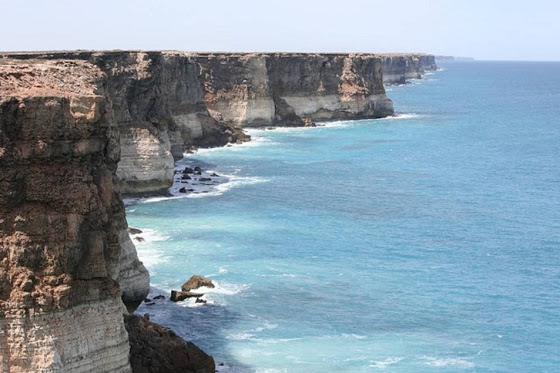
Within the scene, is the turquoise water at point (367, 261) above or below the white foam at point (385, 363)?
above

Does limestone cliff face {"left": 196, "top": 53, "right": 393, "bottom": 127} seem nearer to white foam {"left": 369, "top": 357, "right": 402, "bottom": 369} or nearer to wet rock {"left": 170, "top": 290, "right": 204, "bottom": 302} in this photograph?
wet rock {"left": 170, "top": 290, "right": 204, "bottom": 302}

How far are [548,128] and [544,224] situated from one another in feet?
233

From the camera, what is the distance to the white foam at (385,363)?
3406 centimetres

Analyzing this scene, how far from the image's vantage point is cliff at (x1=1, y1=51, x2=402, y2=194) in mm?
62656

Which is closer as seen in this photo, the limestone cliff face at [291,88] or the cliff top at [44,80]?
the cliff top at [44,80]

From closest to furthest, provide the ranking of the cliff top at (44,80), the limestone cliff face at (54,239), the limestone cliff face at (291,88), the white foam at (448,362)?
the limestone cliff face at (54,239) < the cliff top at (44,80) < the white foam at (448,362) < the limestone cliff face at (291,88)

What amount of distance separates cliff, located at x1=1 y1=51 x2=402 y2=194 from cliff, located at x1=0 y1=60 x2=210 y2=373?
1311 inches

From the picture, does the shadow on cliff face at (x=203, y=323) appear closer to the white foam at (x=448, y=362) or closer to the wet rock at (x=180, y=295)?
the wet rock at (x=180, y=295)

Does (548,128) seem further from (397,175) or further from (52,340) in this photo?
(52,340)

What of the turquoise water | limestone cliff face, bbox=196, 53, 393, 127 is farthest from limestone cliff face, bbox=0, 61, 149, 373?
limestone cliff face, bbox=196, 53, 393, 127

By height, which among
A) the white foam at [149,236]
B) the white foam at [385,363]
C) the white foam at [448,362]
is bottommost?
the white foam at [448,362]

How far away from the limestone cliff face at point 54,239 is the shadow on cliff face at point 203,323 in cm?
919

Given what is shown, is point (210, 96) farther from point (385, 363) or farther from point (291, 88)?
point (385, 363)

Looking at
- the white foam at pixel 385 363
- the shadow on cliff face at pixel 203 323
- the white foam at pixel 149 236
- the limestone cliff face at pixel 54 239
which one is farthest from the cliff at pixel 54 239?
the white foam at pixel 149 236
